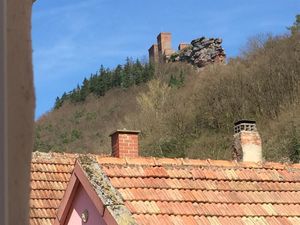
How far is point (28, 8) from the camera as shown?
1560 mm

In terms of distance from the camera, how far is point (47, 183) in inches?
516

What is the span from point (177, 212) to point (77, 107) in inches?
2456

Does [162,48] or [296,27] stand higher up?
[162,48]

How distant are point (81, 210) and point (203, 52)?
62877 mm

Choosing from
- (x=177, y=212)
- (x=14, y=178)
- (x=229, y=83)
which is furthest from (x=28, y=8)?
(x=229, y=83)

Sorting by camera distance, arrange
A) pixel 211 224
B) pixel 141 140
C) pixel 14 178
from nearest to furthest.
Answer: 1. pixel 14 178
2. pixel 211 224
3. pixel 141 140

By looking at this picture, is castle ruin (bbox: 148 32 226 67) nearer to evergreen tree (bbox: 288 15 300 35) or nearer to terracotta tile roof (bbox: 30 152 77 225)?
evergreen tree (bbox: 288 15 300 35)

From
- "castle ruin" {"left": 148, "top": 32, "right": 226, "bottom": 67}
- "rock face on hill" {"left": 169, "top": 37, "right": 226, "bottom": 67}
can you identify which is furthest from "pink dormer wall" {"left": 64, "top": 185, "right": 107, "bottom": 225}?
"rock face on hill" {"left": 169, "top": 37, "right": 226, "bottom": 67}

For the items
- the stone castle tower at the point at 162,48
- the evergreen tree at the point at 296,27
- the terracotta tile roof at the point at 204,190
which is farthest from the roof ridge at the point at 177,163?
the stone castle tower at the point at 162,48

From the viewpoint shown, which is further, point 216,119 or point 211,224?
point 216,119

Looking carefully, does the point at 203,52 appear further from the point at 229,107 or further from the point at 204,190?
the point at 204,190

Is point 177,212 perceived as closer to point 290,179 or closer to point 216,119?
point 290,179

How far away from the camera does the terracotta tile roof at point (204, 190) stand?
9.82 metres

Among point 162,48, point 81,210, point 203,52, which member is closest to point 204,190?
point 81,210
